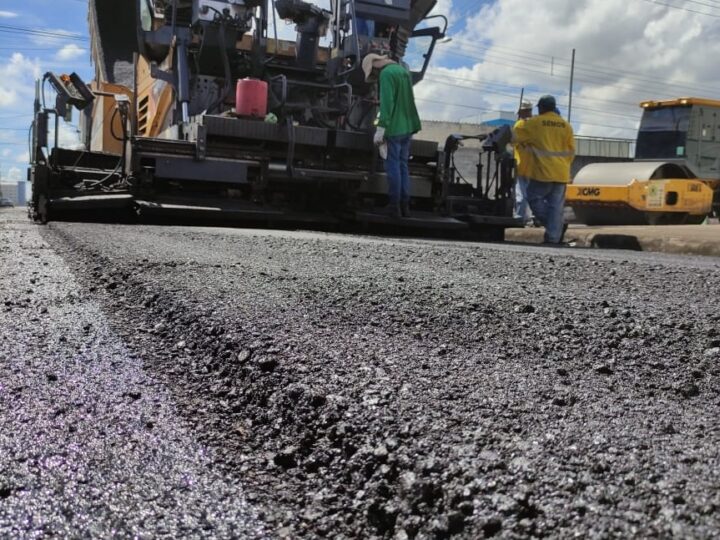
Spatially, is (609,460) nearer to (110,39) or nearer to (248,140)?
(248,140)

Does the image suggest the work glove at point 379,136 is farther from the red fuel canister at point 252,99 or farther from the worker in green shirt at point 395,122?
the red fuel canister at point 252,99

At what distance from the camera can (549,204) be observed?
311 inches

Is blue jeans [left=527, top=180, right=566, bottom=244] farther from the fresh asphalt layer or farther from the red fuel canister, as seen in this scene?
the red fuel canister

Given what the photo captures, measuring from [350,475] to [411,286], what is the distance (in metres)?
1.73

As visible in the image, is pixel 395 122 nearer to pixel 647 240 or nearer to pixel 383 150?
pixel 383 150

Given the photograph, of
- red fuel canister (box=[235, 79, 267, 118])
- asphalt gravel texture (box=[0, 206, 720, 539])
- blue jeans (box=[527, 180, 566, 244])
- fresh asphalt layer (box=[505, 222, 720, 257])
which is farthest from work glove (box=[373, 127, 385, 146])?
asphalt gravel texture (box=[0, 206, 720, 539])

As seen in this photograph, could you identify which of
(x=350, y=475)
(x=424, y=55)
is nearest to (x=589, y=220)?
(x=424, y=55)

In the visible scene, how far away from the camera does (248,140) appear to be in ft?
22.7

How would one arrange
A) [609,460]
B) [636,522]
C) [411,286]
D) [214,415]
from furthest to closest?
1. [411,286]
2. [214,415]
3. [609,460]
4. [636,522]

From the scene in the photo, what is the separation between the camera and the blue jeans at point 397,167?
7.05 meters

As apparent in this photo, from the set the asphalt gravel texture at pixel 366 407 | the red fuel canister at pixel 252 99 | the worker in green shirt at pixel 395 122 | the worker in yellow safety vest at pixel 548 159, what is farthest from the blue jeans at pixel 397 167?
the asphalt gravel texture at pixel 366 407

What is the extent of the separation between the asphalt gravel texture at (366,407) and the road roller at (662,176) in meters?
10.5

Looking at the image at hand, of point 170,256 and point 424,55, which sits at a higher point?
point 424,55

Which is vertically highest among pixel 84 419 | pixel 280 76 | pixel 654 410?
pixel 280 76
